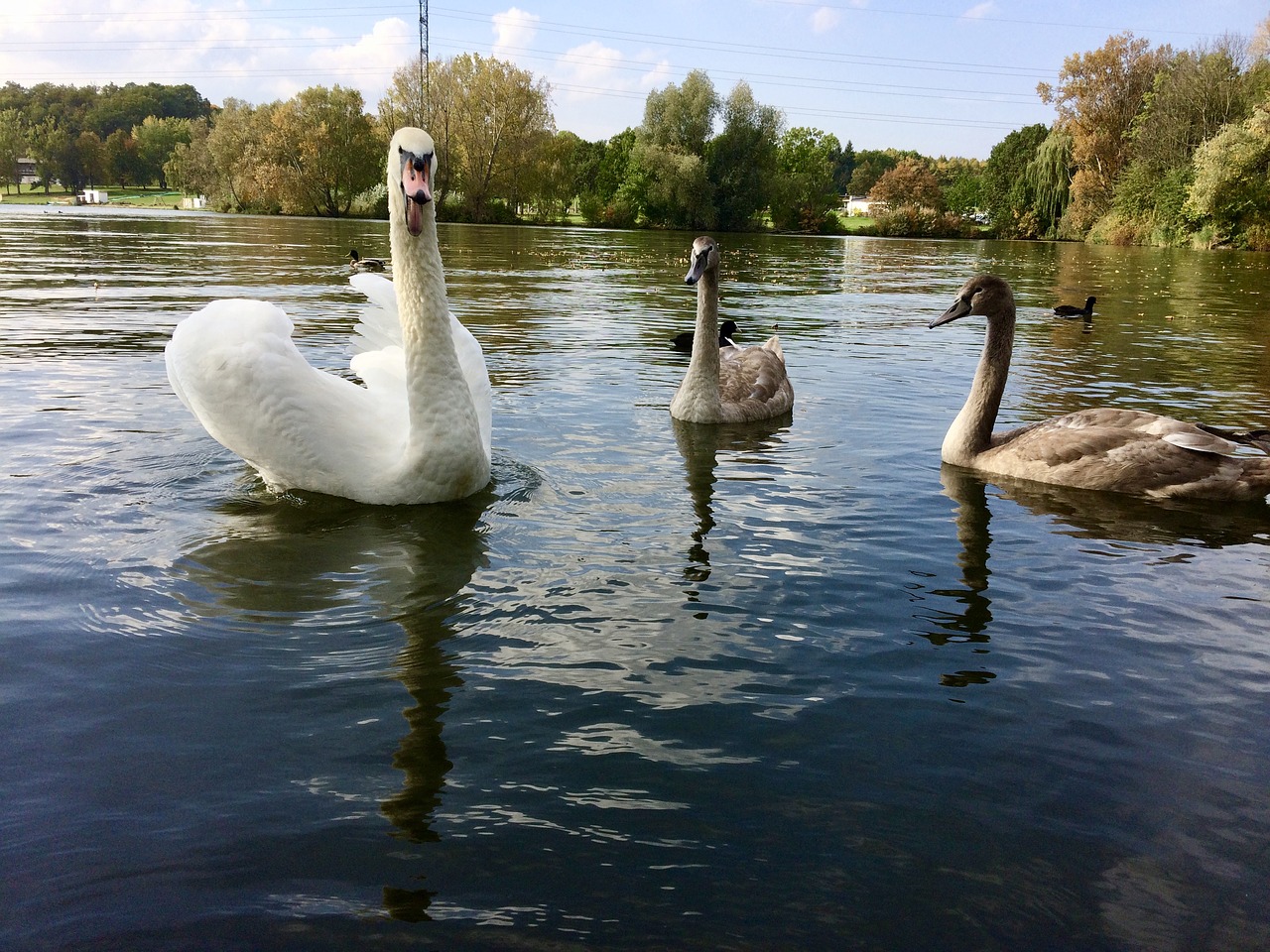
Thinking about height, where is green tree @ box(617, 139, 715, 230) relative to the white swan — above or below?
above

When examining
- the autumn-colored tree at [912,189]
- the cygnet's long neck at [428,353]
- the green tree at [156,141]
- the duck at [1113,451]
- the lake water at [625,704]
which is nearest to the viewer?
the lake water at [625,704]

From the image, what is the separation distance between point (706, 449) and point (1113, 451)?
10.9 feet

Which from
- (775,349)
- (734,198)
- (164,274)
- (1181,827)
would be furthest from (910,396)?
(734,198)

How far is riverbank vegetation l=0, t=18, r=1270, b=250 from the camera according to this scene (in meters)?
68.1

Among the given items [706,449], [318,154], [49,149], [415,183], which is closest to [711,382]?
[706,449]

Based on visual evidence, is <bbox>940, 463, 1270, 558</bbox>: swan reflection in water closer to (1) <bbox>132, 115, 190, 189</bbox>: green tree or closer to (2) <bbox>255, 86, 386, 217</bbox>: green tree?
(2) <bbox>255, 86, 386, 217</bbox>: green tree

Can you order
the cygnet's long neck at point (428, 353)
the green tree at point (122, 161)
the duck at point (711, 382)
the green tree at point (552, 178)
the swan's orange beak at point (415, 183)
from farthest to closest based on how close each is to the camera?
the green tree at point (122, 161)
the green tree at point (552, 178)
the duck at point (711, 382)
the cygnet's long neck at point (428, 353)
the swan's orange beak at point (415, 183)

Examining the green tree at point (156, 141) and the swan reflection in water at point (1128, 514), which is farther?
the green tree at point (156, 141)

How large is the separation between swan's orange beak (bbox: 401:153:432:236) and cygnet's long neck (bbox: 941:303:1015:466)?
4813 mm

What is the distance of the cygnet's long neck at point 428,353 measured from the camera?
6.37m

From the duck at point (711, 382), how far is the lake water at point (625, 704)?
76cm

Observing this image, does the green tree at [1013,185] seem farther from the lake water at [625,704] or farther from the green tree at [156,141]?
the green tree at [156,141]

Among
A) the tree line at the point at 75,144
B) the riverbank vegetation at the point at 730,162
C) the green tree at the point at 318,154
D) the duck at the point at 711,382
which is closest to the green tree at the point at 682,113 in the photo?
the riverbank vegetation at the point at 730,162

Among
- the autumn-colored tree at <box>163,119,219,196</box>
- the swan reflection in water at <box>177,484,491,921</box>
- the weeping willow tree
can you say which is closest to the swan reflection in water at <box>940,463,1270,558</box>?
the swan reflection in water at <box>177,484,491,921</box>
